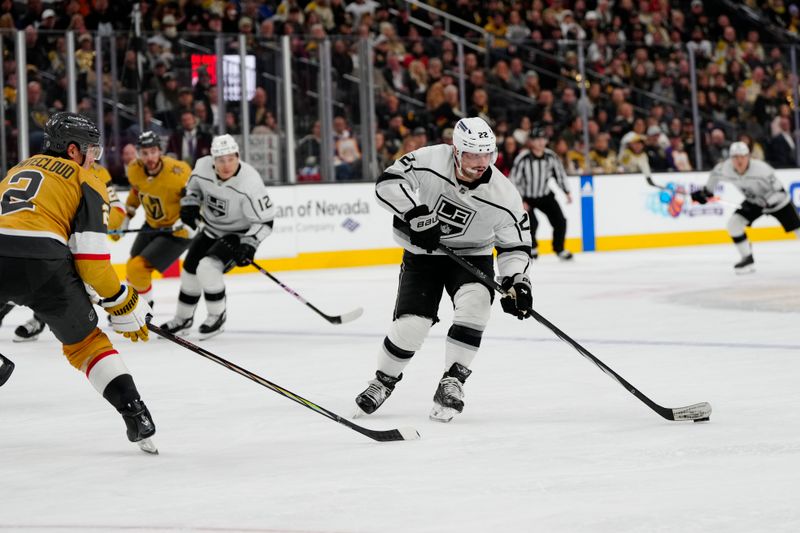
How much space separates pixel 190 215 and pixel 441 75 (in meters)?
5.79

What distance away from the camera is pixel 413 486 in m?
3.10

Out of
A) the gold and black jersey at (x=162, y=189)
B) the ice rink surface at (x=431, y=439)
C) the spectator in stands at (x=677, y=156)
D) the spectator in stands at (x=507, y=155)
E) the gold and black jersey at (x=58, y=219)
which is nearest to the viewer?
the ice rink surface at (x=431, y=439)

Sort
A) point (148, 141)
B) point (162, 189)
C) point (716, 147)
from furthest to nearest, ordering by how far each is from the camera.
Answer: point (716, 147), point (162, 189), point (148, 141)

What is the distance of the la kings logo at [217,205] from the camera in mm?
6590

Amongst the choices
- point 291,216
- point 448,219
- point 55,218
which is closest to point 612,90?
point 291,216

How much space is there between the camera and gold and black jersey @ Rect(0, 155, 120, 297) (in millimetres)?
3439

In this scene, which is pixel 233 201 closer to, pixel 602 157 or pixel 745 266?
pixel 745 266

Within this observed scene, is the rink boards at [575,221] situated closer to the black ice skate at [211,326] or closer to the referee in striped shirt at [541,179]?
the referee in striped shirt at [541,179]

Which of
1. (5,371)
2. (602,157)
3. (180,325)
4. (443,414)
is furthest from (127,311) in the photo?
(602,157)

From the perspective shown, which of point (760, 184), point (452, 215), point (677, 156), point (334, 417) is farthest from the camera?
point (677, 156)

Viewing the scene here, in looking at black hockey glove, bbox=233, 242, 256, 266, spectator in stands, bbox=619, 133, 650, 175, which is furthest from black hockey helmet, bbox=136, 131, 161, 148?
spectator in stands, bbox=619, 133, 650, 175

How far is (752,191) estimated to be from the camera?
10227mm

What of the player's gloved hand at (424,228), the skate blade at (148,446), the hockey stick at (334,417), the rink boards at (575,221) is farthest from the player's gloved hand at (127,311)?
the rink boards at (575,221)

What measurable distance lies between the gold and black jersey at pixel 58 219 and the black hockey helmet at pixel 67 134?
70mm
